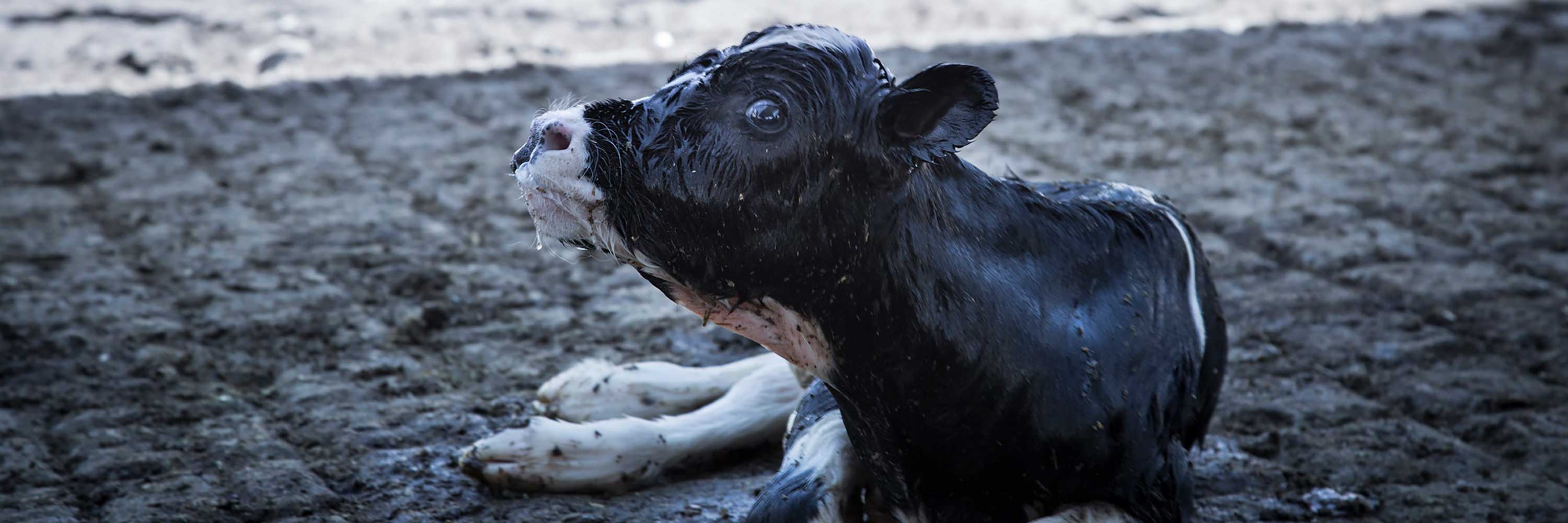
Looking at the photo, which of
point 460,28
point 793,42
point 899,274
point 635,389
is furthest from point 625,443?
point 460,28

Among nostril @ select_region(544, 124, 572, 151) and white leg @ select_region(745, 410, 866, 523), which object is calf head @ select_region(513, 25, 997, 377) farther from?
white leg @ select_region(745, 410, 866, 523)

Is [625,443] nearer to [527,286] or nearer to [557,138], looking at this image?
[557,138]

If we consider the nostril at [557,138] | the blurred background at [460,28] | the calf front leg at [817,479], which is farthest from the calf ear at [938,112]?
the blurred background at [460,28]

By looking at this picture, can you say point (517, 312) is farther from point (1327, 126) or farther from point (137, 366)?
point (1327, 126)

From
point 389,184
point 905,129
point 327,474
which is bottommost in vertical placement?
point 327,474

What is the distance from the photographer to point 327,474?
3.33m

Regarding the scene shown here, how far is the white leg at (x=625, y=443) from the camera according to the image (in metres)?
3.27

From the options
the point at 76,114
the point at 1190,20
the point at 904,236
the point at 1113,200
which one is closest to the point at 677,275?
the point at 904,236

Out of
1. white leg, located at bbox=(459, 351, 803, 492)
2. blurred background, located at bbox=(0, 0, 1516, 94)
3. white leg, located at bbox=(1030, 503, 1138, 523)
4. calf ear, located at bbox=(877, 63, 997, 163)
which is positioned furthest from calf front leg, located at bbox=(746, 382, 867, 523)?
blurred background, located at bbox=(0, 0, 1516, 94)

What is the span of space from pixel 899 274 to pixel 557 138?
2.10 ft

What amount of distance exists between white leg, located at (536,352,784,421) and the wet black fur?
1.08m

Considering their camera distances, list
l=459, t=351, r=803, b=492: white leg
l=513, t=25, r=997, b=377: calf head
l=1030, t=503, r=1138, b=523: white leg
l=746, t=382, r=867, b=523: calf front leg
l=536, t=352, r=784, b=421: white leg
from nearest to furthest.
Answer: l=513, t=25, r=997, b=377: calf head
l=1030, t=503, r=1138, b=523: white leg
l=746, t=382, r=867, b=523: calf front leg
l=459, t=351, r=803, b=492: white leg
l=536, t=352, r=784, b=421: white leg

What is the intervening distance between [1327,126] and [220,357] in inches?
210

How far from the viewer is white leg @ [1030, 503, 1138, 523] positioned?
8.41ft
